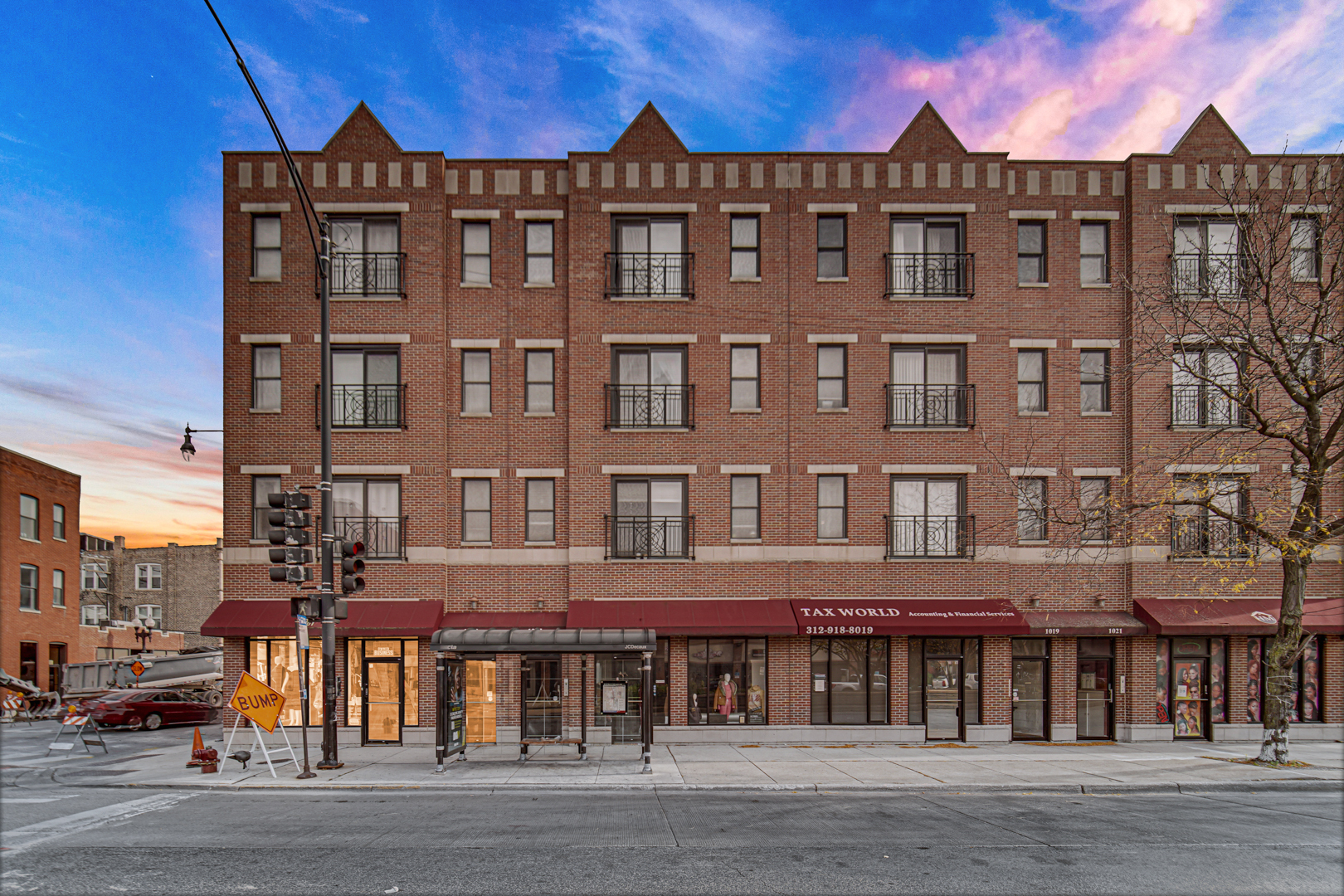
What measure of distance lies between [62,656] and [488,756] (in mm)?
34363

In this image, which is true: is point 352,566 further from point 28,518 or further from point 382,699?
point 28,518

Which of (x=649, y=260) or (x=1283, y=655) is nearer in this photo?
(x=1283, y=655)

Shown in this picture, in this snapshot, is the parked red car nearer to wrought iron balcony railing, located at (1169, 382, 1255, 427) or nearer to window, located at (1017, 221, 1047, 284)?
window, located at (1017, 221, 1047, 284)

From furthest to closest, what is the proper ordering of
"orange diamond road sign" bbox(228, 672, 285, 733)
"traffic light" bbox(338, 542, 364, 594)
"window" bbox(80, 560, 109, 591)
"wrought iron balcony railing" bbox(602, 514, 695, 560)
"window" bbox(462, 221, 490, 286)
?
"window" bbox(80, 560, 109, 591) → "window" bbox(462, 221, 490, 286) → "wrought iron balcony railing" bbox(602, 514, 695, 560) → "traffic light" bbox(338, 542, 364, 594) → "orange diamond road sign" bbox(228, 672, 285, 733)

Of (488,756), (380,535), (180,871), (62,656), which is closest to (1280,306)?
(488,756)

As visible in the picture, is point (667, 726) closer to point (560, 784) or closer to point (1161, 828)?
A: point (560, 784)

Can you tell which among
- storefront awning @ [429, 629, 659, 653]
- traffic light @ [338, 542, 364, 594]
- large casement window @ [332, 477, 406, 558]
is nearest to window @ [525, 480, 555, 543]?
large casement window @ [332, 477, 406, 558]

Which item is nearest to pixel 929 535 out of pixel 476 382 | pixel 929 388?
pixel 929 388

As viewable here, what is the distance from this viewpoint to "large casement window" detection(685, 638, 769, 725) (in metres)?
18.7

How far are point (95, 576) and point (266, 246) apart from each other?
47.7 m

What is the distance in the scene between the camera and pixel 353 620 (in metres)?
18.2

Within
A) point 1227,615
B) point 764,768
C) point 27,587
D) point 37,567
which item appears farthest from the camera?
point 37,567

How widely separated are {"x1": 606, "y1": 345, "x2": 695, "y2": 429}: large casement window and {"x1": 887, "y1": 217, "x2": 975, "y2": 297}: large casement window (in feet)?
19.6

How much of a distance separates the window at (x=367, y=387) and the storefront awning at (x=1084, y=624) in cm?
1679
